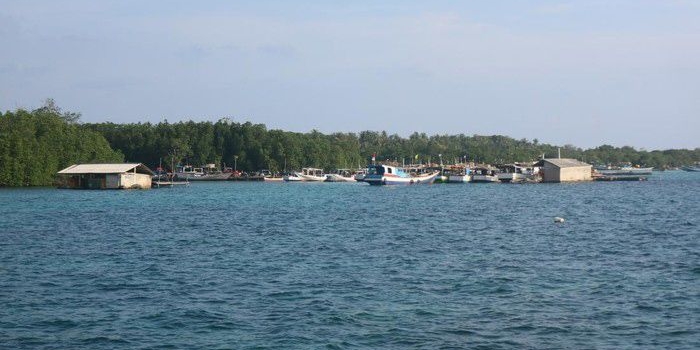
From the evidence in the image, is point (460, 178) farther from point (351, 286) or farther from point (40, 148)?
point (351, 286)

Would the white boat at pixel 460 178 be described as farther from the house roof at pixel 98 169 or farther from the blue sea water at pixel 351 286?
the blue sea water at pixel 351 286

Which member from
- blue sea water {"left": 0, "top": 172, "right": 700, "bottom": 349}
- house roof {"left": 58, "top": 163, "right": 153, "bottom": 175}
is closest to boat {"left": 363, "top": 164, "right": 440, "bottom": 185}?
house roof {"left": 58, "top": 163, "right": 153, "bottom": 175}

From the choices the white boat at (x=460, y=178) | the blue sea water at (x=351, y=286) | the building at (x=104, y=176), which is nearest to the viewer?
the blue sea water at (x=351, y=286)

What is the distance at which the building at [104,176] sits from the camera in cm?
12162

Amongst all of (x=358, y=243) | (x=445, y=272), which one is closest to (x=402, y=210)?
(x=358, y=243)

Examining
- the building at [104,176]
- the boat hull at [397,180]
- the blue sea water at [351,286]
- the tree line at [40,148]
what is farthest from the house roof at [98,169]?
the blue sea water at [351,286]

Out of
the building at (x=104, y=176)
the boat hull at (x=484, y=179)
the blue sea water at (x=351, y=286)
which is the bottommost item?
the blue sea water at (x=351, y=286)

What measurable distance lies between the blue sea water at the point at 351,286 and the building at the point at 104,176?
65327 millimetres

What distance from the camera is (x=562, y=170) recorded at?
542 ft

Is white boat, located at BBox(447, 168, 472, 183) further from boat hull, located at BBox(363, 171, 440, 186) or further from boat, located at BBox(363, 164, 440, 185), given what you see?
boat, located at BBox(363, 164, 440, 185)

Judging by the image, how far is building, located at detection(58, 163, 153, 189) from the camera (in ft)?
399

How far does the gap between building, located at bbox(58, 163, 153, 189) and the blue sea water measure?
2572 inches

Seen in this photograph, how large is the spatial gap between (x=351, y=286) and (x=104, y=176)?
10105 cm

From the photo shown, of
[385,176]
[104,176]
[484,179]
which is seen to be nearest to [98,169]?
[104,176]
